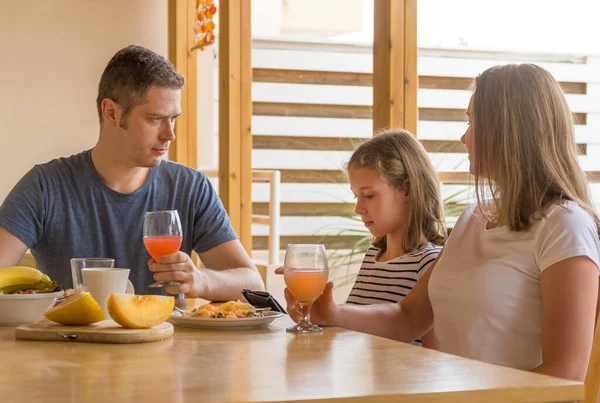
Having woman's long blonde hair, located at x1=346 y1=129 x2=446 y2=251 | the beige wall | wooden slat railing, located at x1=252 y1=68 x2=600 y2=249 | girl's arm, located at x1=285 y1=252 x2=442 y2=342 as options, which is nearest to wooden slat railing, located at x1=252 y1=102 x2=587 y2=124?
wooden slat railing, located at x1=252 y1=68 x2=600 y2=249

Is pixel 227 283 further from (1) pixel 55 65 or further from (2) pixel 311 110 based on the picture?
(1) pixel 55 65

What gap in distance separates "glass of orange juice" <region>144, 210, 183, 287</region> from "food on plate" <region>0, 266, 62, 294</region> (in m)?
0.21

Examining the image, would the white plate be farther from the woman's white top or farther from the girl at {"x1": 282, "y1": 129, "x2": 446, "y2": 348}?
the girl at {"x1": 282, "y1": 129, "x2": 446, "y2": 348}

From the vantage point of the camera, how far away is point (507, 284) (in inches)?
63.9

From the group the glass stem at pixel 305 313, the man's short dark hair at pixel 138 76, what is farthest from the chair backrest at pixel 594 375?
the man's short dark hair at pixel 138 76

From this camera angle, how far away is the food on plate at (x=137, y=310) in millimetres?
1431

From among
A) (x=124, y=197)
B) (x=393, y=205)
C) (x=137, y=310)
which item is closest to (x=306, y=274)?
(x=137, y=310)

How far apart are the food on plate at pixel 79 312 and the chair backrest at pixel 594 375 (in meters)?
0.87

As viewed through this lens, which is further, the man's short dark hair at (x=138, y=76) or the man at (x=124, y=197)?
the man's short dark hair at (x=138, y=76)

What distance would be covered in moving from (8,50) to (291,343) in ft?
14.5

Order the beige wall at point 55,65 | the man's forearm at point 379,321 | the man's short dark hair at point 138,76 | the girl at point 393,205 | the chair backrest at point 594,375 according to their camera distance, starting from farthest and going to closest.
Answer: the beige wall at point 55,65
the man's short dark hair at point 138,76
the girl at point 393,205
the man's forearm at point 379,321
the chair backrest at point 594,375

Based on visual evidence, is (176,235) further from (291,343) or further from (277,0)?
(277,0)

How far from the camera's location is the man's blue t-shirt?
7.62 ft

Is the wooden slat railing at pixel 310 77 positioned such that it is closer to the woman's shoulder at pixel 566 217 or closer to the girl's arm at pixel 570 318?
the woman's shoulder at pixel 566 217
